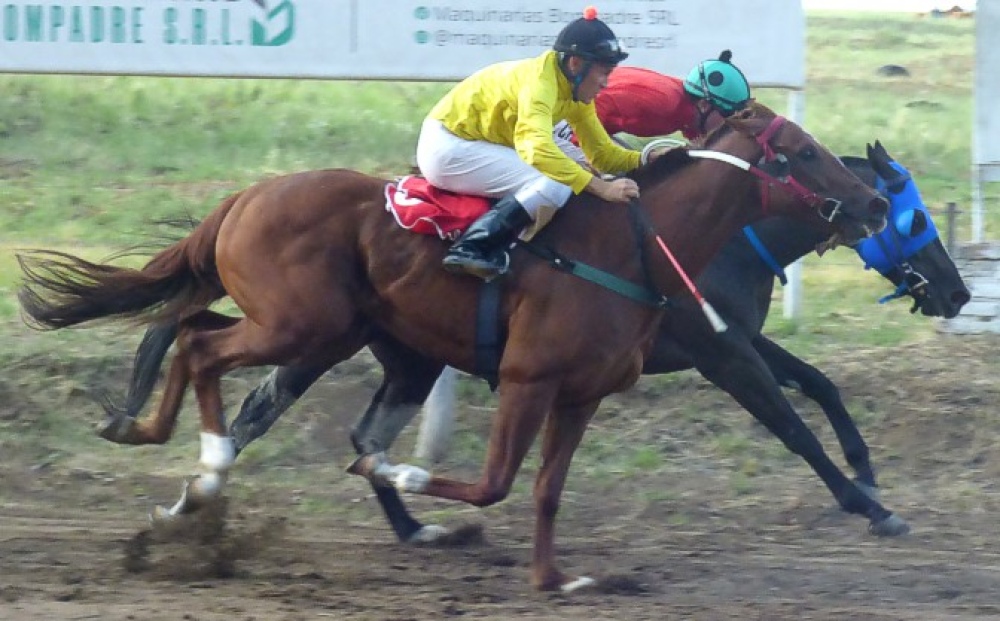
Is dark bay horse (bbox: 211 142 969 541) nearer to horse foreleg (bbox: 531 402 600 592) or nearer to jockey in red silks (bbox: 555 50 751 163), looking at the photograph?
jockey in red silks (bbox: 555 50 751 163)

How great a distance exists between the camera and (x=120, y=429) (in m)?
6.38

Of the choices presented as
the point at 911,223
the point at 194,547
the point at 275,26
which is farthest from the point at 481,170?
the point at 275,26

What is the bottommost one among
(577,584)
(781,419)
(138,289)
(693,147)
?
(577,584)

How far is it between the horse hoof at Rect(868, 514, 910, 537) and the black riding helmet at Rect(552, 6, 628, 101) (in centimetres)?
251

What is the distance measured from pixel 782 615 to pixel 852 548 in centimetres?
136

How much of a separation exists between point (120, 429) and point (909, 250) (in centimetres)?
367

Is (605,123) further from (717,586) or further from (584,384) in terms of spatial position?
(717,586)

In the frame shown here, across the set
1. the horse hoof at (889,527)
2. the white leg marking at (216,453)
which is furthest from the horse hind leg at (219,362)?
the horse hoof at (889,527)

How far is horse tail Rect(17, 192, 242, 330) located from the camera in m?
6.39

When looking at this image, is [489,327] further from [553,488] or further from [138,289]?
[138,289]

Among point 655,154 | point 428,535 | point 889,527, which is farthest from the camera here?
point 889,527

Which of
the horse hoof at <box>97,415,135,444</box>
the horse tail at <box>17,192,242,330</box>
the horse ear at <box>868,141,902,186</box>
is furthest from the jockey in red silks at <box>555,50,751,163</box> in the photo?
the horse hoof at <box>97,415,135,444</box>

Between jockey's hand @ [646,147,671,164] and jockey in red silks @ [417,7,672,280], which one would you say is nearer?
jockey in red silks @ [417,7,672,280]

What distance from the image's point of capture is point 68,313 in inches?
253
